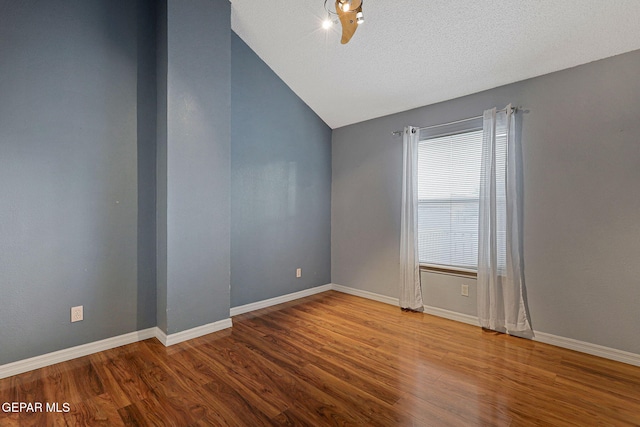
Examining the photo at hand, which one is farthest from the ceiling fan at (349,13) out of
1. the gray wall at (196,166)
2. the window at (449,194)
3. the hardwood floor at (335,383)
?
the hardwood floor at (335,383)

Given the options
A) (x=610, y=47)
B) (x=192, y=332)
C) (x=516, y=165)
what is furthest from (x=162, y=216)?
(x=610, y=47)

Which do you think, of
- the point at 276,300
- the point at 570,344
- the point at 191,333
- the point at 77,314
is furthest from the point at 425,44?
the point at 77,314

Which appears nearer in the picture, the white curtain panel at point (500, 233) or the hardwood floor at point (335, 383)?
the hardwood floor at point (335, 383)

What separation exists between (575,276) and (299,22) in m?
3.46

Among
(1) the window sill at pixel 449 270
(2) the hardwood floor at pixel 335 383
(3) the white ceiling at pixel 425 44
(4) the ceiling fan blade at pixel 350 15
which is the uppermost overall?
(3) the white ceiling at pixel 425 44

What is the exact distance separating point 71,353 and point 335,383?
212cm

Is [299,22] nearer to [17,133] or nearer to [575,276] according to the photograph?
[17,133]

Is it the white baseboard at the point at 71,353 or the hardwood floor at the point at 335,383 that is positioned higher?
the white baseboard at the point at 71,353

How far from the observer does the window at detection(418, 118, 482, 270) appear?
329 centimetres

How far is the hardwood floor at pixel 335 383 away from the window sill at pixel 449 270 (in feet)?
1.93

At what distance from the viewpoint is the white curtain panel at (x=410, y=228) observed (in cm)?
361

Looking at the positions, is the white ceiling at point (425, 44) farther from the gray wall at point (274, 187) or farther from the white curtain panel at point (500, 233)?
the white curtain panel at point (500, 233)

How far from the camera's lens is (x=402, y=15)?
2.71m

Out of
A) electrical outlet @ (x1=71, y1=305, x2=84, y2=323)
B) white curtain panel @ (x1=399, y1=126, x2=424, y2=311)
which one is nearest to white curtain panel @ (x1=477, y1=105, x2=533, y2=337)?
white curtain panel @ (x1=399, y1=126, x2=424, y2=311)
